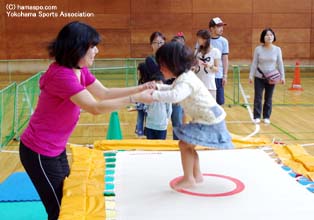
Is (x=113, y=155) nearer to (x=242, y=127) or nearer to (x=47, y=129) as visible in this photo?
(x=47, y=129)

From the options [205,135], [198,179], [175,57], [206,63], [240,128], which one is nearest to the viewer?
[175,57]

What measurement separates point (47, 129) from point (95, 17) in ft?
34.4

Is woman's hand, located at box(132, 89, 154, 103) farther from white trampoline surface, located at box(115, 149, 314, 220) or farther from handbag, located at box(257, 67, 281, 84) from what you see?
handbag, located at box(257, 67, 281, 84)

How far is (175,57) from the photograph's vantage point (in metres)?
2.65

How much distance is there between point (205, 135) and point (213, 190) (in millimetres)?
380

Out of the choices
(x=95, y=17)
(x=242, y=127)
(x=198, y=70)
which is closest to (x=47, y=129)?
(x=198, y=70)

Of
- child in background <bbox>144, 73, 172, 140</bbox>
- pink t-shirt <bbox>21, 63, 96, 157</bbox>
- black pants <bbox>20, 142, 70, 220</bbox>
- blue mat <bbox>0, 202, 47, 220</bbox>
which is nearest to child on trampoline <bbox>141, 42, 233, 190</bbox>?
pink t-shirt <bbox>21, 63, 96, 157</bbox>

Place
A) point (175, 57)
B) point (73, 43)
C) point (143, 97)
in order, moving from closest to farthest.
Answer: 1. point (73, 43)
2. point (143, 97)
3. point (175, 57)

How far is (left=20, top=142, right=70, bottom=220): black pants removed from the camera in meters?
2.51

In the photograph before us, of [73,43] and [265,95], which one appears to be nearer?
[73,43]

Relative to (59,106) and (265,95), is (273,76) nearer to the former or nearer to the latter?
(265,95)

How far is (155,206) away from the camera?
2.68 meters

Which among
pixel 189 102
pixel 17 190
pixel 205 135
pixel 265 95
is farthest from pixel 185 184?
pixel 265 95

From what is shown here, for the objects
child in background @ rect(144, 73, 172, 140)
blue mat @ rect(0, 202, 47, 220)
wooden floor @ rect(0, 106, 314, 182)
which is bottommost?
wooden floor @ rect(0, 106, 314, 182)
